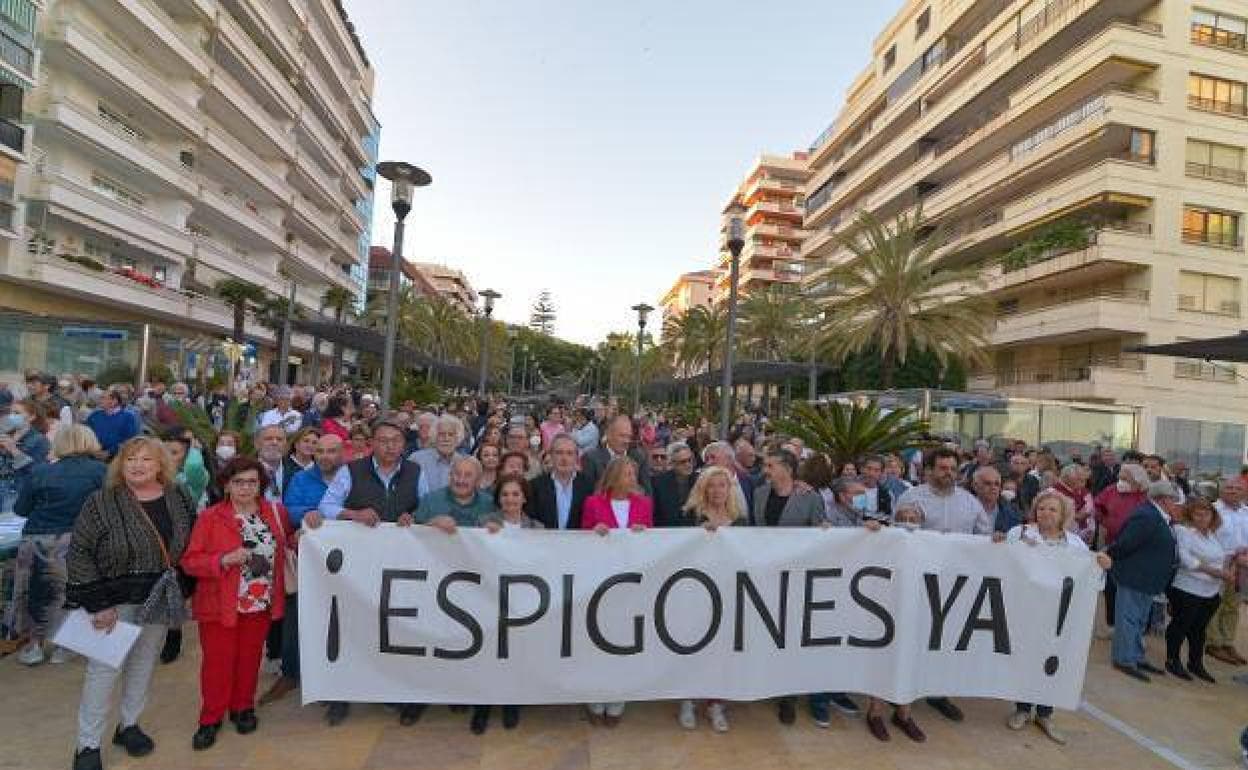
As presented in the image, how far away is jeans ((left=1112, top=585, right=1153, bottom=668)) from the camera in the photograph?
677 cm

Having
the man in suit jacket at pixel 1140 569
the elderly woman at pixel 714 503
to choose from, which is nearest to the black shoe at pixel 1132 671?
the man in suit jacket at pixel 1140 569

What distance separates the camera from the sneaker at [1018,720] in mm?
5242

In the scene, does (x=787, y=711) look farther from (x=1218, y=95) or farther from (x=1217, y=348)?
(x=1218, y=95)

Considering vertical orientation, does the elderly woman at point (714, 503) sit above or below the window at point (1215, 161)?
below

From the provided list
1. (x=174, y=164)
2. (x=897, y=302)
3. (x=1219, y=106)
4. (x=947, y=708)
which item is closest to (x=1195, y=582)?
(x=947, y=708)

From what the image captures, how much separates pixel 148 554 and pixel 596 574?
2440mm

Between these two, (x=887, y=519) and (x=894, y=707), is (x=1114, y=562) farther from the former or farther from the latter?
(x=894, y=707)

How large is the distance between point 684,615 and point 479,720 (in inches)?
54.8

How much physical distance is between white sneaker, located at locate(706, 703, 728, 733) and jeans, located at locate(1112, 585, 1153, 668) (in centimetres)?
416

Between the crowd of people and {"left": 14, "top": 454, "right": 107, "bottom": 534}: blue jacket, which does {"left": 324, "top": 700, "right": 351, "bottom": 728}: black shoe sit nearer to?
the crowd of people

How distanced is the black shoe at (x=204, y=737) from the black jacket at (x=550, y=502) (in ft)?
7.43

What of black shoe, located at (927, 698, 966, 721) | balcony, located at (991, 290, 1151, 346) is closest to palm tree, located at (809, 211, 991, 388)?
balcony, located at (991, 290, 1151, 346)

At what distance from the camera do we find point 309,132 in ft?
161

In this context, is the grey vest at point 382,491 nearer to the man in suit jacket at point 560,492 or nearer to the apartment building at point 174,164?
the man in suit jacket at point 560,492
